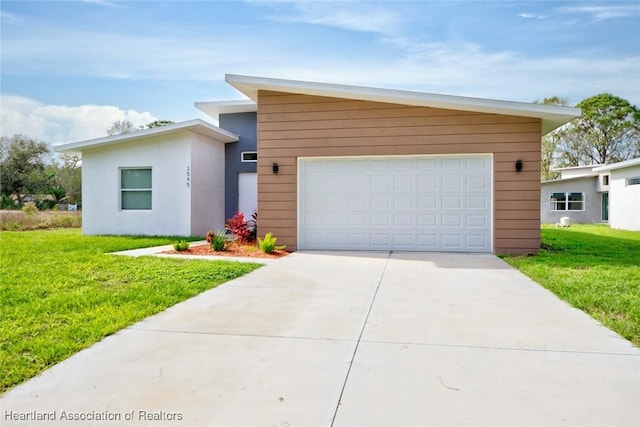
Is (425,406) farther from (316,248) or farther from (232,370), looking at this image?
(316,248)

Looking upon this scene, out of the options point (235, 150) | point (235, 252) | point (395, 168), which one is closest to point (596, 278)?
point (395, 168)

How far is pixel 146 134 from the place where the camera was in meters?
11.5

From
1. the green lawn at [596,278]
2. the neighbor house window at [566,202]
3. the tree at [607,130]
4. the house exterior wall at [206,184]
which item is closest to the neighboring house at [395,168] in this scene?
the green lawn at [596,278]

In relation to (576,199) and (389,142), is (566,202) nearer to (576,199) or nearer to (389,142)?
(576,199)

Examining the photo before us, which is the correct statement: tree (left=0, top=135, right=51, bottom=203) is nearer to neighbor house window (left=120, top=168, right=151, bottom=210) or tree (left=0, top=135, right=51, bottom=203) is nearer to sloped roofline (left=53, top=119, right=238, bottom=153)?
sloped roofline (left=53, top=119, right=238, bottom=153)

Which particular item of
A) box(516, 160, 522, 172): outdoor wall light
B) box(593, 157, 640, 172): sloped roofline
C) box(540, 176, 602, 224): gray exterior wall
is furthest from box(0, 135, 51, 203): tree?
box(593, 157, 640, 172): sloped roofline

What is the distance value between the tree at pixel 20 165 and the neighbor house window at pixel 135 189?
67.6ft

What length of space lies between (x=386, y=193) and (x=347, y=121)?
182 centimetres

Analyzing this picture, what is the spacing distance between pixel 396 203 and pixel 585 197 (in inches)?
712

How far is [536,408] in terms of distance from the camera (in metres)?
2.28

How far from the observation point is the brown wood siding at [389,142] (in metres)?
8.67

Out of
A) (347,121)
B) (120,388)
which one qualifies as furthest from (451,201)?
(120,388)

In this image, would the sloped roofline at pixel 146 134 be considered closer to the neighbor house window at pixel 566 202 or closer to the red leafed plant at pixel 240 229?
the red leafed plant at pixel 240 229

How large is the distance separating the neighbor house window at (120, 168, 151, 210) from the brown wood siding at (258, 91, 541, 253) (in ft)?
14.3
